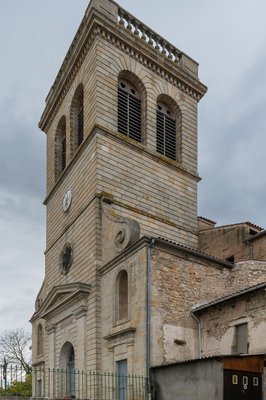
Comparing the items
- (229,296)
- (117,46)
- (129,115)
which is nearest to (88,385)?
(229,296)

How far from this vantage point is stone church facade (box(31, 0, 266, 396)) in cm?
1543

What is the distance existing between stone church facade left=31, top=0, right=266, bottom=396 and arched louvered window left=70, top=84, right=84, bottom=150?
0.05 metres

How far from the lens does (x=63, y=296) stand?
765 inches

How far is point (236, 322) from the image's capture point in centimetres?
1447

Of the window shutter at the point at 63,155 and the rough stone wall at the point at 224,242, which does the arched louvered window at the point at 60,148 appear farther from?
the rough stone wall at the point at 224,242

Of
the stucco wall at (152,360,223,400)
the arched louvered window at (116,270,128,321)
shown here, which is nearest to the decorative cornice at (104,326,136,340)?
the arched louvered window at (116,270,128,321)

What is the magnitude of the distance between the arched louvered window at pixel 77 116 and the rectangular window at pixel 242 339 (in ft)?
37.2

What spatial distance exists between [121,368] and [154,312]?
93.1 inches

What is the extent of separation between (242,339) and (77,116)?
13.1 m

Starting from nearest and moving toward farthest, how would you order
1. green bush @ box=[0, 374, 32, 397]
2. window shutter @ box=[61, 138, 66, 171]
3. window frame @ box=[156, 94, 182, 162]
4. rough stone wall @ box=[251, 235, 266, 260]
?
green bush @ box=[0, 374, 32, 397], rough stone wall @ box=[251, 235, 266, 260], window frame @ box=[156, 94, 182, 162], window shutter @ box=[61, 138, 66, 171]

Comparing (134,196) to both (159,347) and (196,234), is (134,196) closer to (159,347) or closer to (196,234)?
(196,234)

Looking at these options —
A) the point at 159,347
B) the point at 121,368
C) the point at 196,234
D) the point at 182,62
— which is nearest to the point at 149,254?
the point at 159,347

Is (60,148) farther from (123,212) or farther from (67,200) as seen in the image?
(123,212)

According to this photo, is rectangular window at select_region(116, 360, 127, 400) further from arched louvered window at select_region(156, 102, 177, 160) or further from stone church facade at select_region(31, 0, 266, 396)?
arched louvered window at select_region(156, 102, 177, 160)
